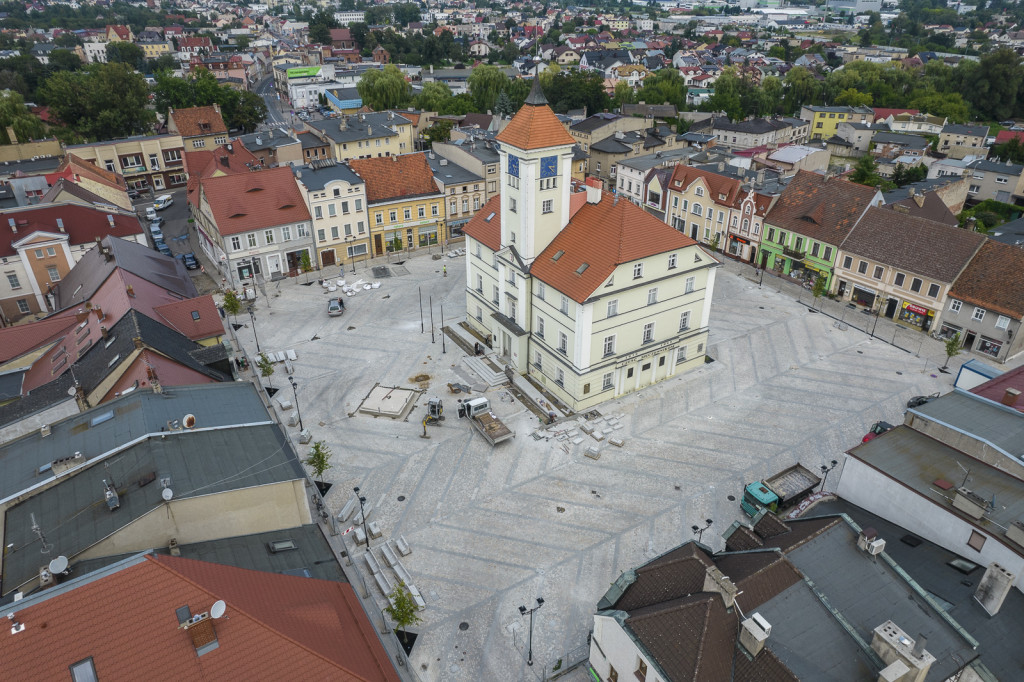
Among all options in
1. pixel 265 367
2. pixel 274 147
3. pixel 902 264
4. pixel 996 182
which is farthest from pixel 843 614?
pixel 996 182

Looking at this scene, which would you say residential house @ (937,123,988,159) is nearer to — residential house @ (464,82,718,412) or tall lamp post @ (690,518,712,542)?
residential house @ (464,82,718,412)

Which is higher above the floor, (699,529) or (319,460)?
(319,460)

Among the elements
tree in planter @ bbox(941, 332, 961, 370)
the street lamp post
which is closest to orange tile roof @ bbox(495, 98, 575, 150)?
the street lamp post

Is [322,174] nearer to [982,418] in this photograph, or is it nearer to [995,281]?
[982,418]

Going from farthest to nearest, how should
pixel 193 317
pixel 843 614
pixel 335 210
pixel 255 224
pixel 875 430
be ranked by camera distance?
1. pixel 335 210
2. pixel 255 224
3. pixel 193 317
4. pixel 875 430
5. pixel 843 614

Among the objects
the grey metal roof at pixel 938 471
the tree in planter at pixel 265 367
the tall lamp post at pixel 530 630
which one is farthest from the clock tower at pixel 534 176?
the grey metal roof at pixel 938 471

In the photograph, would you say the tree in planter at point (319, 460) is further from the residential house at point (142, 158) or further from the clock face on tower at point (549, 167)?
the residential house at point (142, 158)
